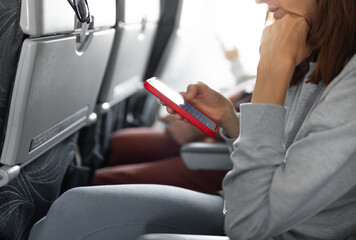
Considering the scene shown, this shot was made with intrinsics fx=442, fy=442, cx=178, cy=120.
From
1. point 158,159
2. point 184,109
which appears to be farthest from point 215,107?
point 158,159

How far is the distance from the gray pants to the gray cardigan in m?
0.18

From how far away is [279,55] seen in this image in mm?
789

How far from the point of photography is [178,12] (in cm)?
197

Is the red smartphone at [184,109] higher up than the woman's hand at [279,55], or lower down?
lower down

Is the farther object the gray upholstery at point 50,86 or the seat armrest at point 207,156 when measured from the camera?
A: the seat armrest at point 207,156

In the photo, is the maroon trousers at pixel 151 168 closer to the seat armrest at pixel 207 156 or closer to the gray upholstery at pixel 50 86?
the seat armrest at pixel 207 156

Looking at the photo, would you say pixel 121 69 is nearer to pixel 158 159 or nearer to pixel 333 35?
pixel 158 159

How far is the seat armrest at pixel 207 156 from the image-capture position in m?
1.33

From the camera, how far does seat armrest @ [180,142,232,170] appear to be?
4.36 ft

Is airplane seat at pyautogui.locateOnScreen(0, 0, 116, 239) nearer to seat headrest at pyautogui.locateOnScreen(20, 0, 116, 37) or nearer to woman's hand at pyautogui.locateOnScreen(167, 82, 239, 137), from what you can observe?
seat headrest at pyautogui.locateOnScreen(20, 0, 116, 37)

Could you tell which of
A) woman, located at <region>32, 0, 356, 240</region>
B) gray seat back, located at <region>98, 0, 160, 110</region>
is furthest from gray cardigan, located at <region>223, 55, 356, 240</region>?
gray seat back, located at <region>98, 0, 160, 110</region>

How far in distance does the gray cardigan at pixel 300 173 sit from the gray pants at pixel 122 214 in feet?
0.58

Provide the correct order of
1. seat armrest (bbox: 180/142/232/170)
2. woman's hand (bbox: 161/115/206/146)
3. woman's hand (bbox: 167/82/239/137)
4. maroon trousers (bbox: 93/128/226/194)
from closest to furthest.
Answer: woman's hand (bbox: 167/82/239/137) → seat armrest (bbox: 180/142/232/170) → maroon trousers (bbox: 93/128/226/194) → woman's hand (bbox: 161/115/206/146)

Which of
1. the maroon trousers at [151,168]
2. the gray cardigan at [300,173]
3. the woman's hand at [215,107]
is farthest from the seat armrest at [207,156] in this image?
the gray cardigan at [300,173]
